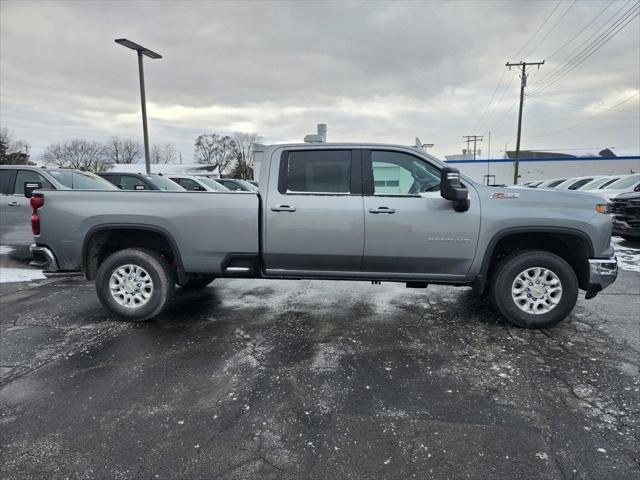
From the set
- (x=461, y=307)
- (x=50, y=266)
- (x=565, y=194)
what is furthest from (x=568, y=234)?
(x=50, y=266)

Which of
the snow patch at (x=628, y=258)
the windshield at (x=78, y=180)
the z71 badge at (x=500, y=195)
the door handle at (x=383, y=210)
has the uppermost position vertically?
the windshield at (x=78, y=180)

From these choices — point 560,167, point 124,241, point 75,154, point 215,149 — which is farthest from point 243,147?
point 124,241

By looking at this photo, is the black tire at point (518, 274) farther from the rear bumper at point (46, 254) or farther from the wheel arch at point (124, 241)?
the rear bumper at point (46, 254)

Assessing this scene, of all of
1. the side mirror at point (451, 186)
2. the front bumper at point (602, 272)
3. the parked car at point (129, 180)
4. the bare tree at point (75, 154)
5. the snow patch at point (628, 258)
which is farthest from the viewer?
the bare tree at point (75, 154)

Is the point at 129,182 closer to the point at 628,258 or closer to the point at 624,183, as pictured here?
the point at 628,258

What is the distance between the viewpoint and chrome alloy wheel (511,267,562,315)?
13.6ft

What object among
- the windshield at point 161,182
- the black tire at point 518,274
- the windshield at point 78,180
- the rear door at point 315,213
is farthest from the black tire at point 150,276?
the windshield at point 161,182

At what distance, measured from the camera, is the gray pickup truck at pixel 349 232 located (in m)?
4.10

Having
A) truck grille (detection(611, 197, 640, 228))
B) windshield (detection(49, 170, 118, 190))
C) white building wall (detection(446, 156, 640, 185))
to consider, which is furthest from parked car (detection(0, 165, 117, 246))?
white building wall (detection(446, 156, 640, 185))

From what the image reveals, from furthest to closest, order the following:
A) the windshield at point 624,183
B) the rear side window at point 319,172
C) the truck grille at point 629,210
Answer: the windshield at point 624,183, the truck grille at point 629,210, the rear side window at point 319,172

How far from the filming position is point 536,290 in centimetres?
418

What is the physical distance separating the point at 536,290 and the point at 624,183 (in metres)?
11.0

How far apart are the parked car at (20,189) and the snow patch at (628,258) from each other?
10.3 meters

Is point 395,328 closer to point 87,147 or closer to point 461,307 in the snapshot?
point 461,307
